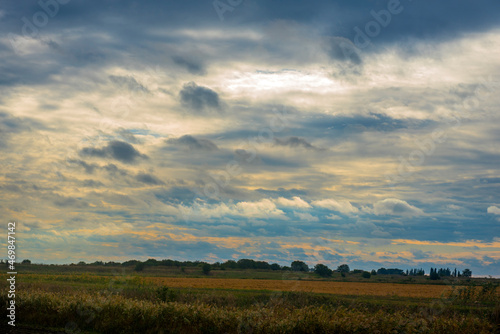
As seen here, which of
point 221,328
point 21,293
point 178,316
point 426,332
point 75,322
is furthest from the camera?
point 21,293

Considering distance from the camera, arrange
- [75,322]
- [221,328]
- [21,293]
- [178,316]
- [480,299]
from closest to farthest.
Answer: [221,328], [178,316], [75,322], [21,293], [480,299]

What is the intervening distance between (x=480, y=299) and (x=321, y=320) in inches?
1519

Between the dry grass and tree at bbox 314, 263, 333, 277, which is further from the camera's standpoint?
tree at bbox 314, 263, 333, 277

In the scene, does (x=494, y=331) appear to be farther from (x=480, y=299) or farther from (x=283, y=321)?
(x=480, y=299)

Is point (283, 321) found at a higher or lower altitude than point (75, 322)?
higher

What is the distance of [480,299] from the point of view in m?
48.8

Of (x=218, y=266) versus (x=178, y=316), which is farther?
(x=218, y=266)

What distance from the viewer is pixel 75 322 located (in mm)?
23797

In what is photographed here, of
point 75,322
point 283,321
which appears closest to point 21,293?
point 75,322

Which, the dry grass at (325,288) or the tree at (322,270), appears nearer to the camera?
the dry grass at (325,288)

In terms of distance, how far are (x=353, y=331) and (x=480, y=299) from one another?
125 ft

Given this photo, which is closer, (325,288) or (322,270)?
(325,288)

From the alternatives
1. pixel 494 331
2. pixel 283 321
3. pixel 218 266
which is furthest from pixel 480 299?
pixel 218 266

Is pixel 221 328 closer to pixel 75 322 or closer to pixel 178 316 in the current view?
pixel 178 316
